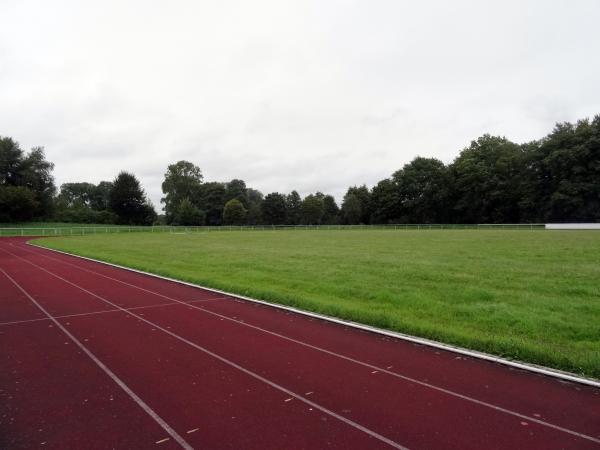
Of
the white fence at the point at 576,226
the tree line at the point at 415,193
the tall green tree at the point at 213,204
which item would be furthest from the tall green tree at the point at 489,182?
the tall green tree at the point at 213,204

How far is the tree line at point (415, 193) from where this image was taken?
2783 inches

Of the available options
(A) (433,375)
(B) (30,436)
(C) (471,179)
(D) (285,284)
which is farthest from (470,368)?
(C) (471,179)

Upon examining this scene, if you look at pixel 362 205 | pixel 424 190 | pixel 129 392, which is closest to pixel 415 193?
pixel 424 190

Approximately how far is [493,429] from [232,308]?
22.4 ft

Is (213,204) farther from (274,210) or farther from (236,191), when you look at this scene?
(274,210)

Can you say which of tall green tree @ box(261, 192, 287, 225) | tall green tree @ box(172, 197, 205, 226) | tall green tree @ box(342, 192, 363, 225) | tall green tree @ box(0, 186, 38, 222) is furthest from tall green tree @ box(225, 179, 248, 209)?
tall green tree @ box(0, 186, 38, 222)

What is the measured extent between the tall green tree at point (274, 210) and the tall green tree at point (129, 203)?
28.5 metres

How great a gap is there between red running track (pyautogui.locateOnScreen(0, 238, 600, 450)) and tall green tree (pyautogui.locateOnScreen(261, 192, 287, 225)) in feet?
323

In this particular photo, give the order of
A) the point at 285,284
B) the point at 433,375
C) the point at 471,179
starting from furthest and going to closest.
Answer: the point at 471,179 → the point at 285,284 → the point at 433,375

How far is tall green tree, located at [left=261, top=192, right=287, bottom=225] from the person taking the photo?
354 ft

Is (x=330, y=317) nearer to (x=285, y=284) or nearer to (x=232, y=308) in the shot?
(x=232, y=308)

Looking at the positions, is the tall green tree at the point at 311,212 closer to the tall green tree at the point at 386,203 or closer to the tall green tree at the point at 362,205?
the tall green tree at the point at 362,205

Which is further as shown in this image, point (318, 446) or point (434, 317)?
point (434, 317)

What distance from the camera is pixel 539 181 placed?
76.3 meters
